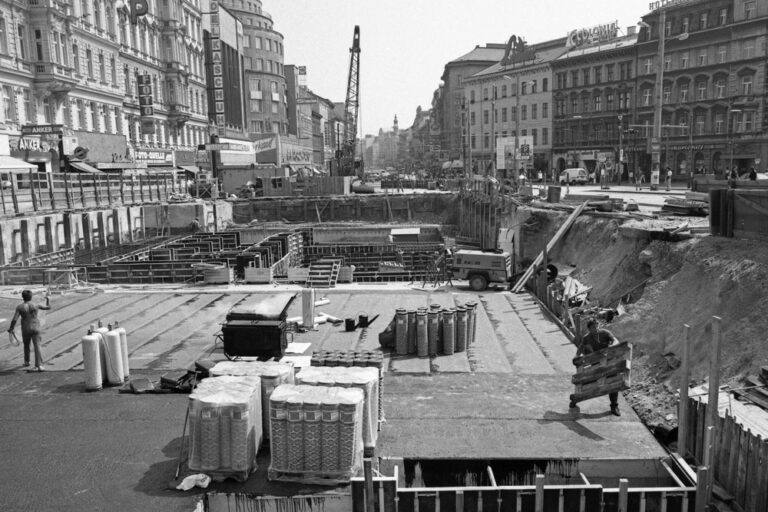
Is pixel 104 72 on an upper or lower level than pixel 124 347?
upper

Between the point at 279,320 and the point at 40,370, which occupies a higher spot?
the point at 279,320

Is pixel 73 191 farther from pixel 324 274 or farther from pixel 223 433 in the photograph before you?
pixel 223 433

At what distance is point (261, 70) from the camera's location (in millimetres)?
107000

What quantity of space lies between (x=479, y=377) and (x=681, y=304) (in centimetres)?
638

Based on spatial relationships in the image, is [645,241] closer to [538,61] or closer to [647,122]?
[647,122]

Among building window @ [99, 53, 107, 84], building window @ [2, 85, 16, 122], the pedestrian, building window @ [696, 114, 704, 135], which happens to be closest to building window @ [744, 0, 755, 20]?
building window @ [696, 114, 704, 135]

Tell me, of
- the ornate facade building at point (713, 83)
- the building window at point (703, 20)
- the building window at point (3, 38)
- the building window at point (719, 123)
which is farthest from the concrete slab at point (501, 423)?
the building window at point (703, 20)

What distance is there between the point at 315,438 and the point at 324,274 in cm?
1615

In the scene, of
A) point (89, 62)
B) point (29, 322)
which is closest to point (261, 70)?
point (89, 62)

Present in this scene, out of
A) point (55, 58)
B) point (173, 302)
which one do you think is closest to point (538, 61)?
point (55, 58)

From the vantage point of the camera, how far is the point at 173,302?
21.9 metres

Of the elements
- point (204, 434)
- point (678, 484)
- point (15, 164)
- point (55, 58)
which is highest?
point (55, 58)

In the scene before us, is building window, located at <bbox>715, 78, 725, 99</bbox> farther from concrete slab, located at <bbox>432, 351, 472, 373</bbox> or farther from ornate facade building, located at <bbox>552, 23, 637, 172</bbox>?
concrete slab, located at <bbox>432, 351, 472, 373</bbox>

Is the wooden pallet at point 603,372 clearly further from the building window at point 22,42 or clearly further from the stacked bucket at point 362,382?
the building window at point 22,42
